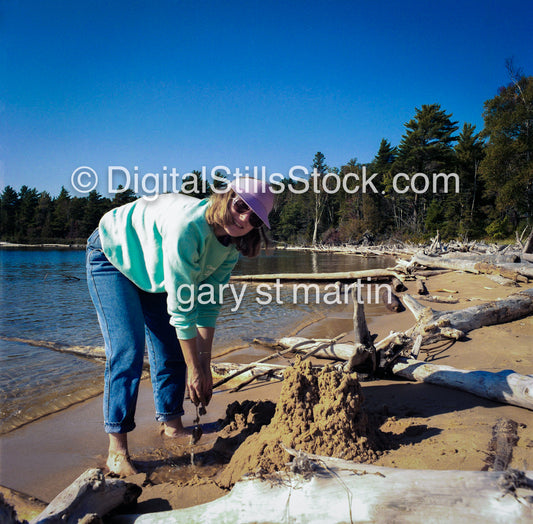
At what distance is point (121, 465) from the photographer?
2.41m

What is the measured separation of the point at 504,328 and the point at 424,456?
4.04m

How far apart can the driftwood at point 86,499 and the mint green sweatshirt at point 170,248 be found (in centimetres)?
79

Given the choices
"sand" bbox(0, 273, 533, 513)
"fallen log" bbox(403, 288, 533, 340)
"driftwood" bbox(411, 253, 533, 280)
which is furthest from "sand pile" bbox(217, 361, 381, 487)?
"driftwood" bbox(411, 253, 533, 280)

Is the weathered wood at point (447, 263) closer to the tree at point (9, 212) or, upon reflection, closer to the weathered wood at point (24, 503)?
the weathered wood at point (24, 503)

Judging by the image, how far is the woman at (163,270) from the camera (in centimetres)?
214

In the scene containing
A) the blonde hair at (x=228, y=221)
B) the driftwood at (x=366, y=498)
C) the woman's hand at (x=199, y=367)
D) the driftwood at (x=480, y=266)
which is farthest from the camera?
the driftwood at (x=480, y=266)

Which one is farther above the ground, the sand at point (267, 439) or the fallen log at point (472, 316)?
the fallen log at point (472, 316)

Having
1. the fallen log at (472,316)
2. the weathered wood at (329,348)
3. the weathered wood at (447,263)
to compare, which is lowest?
the weathered wood at (329,348)

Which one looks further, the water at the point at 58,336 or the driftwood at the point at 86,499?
the water at the point at 58,336

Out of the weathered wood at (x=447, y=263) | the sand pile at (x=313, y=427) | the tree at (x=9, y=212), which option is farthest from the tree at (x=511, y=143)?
the tree at (x=9, y=212)

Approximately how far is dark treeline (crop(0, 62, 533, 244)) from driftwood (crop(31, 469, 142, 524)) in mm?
3043

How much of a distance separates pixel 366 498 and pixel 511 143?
29335mm

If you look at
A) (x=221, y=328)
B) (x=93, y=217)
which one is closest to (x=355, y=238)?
(x=93, y=217)

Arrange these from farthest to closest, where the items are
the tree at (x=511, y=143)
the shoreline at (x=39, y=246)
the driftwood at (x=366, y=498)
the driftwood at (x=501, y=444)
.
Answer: the shoreline at (x=39, y=246), the tree at (x=511, y=143), the driftwood at (x=501, y=444), the driftwood at (x=366, y=498)
